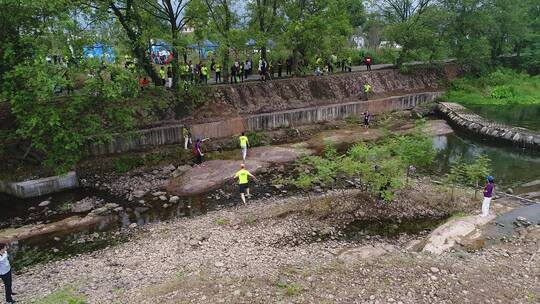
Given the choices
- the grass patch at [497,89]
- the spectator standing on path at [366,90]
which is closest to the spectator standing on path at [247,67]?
the spectator standing on path at [366,90]

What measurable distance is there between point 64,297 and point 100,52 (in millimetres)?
16001

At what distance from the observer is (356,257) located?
14086mm

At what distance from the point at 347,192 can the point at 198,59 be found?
921 inches

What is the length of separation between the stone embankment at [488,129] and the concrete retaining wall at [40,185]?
30.6m

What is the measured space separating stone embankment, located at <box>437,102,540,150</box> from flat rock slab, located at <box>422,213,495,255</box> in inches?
637

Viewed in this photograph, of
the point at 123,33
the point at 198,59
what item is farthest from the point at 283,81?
the point at 123,33

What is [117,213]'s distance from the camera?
2011 centimetres

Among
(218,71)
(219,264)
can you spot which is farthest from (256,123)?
(219,264)

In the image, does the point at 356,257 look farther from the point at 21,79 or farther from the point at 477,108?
the point at 477,108

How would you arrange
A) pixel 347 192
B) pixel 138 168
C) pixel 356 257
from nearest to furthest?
pixel 356 257 < pixel 347 192 < pixel 138 168

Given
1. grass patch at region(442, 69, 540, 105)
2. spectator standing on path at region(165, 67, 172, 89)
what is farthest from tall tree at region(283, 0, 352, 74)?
grass patch at region(442, 69, 540, 105)

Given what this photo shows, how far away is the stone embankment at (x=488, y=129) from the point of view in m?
29.8

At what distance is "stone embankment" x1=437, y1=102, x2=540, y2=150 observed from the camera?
97.8 ft

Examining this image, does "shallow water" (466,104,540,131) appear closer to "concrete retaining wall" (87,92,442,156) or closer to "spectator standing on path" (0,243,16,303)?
"concrete retaining wall" (87,92,442,156)
